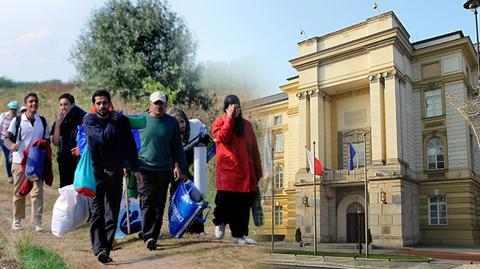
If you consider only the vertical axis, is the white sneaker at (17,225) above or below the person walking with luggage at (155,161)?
below

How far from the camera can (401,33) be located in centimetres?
2034

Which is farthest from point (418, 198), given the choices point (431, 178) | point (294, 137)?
point (294, 137)

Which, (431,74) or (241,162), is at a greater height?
(431,74)

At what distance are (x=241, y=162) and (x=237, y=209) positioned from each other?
384mm

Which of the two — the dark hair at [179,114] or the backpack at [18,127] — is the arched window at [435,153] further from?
the dark hair at [179,114]

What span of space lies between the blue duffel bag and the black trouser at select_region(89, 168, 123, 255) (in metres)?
0.49

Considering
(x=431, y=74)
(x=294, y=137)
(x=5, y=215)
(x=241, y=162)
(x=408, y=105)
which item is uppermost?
(x=431, y=74)

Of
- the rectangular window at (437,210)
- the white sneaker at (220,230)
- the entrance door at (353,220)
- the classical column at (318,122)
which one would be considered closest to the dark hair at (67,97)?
the white sneaker at (220,230)

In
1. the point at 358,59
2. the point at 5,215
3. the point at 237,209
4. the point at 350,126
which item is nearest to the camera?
the point at 237,209

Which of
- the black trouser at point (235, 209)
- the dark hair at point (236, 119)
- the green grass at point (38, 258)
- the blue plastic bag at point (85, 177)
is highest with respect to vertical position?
the dark hair at point (236, 119)

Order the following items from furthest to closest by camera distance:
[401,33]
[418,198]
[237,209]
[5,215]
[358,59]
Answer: [418,198]
[401,33]
[358,59]
[5,215]
[237,209]

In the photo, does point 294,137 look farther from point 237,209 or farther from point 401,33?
point 237,209

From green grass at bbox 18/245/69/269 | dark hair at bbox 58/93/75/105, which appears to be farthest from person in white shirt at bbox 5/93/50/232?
green grass at bbox 18/245/69/269

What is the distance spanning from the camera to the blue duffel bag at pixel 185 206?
375 centimetres
